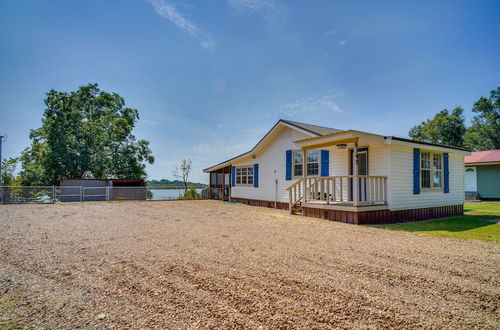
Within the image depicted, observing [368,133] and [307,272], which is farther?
[368,133]

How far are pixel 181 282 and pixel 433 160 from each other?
11.2 m

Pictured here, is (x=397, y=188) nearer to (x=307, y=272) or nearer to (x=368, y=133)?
(x=368, y=133)

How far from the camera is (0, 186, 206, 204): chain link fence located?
15844mm

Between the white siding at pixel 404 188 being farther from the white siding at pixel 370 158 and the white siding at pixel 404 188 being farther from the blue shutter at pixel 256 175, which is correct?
the blue shutter at pixel 256 175

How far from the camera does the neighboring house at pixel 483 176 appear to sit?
17422 millimetres

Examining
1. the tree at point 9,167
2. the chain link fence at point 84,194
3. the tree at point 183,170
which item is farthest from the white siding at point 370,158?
the tree at point 9,167

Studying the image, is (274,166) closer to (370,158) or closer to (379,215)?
(370,158)

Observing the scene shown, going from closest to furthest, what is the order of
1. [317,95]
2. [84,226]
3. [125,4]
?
[84,226] < [125,4] < [317,95]

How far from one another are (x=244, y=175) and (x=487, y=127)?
3096 cm

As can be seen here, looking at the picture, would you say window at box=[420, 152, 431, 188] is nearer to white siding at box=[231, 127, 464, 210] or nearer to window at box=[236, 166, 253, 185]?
white siding at box=[231, 127, 464, 210]

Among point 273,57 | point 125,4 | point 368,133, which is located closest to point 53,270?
point 368,133

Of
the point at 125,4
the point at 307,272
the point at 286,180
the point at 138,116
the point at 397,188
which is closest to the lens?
the point at 307,272

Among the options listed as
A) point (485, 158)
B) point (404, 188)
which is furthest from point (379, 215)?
point (485, 158)

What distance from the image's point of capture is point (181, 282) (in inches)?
128
